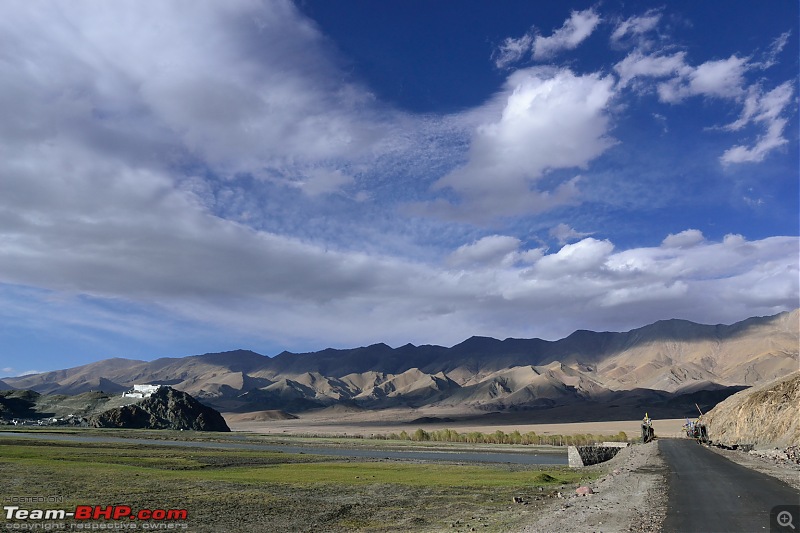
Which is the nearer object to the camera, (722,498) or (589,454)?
(722,498)

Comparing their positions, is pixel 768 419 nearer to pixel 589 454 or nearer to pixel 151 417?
pixel 589 454

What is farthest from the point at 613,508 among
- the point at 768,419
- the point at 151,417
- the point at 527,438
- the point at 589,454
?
the point at 151,417

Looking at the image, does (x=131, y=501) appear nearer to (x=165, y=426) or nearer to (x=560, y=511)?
(x=560, y=511)

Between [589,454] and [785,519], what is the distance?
51275mm

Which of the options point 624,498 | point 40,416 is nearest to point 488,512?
point 624,498

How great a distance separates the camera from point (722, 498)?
27.5m

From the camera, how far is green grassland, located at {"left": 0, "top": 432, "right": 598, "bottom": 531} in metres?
27.8

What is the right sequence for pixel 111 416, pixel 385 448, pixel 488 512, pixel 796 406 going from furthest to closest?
pixel 111 416 < pixel 385 448 < pixel 796 406 < pixel 488 512

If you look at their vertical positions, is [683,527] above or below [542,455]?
above

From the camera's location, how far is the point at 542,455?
316ft

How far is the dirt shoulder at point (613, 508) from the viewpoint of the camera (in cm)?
2250

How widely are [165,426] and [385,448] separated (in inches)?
4146

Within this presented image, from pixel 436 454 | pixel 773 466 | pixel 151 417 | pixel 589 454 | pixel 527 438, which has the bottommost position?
pixel 527 438

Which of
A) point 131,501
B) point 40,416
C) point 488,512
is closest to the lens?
point 488,512
